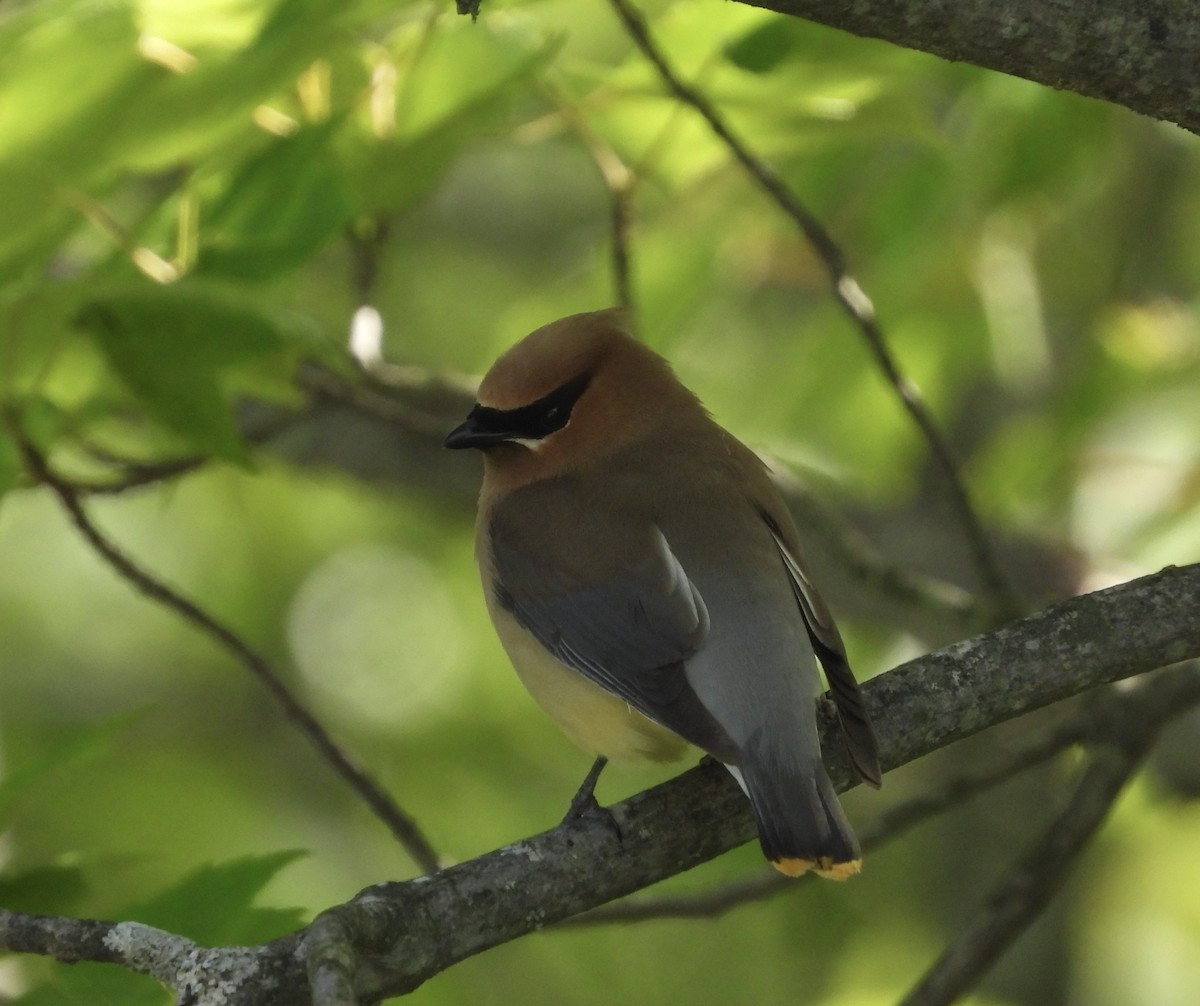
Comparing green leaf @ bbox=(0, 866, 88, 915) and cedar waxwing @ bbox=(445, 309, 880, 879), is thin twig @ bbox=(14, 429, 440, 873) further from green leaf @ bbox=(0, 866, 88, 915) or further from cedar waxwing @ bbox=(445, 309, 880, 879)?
green leaf @ bbox=(0, 866, 88, 915)

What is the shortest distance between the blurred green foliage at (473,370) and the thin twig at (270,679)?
20cm

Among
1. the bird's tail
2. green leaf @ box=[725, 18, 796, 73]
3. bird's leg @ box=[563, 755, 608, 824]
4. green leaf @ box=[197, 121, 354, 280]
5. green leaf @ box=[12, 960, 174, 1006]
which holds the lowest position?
the bird's tail

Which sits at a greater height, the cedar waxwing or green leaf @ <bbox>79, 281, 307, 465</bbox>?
green leaf @ <bbox>79, 281, 307, 465</bbox>

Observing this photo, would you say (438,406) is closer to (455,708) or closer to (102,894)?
(455,708)

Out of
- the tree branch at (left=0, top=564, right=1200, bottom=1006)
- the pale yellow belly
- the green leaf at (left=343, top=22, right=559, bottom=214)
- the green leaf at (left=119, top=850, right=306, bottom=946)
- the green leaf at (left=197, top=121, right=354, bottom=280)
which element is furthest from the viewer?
the pale yellow belly

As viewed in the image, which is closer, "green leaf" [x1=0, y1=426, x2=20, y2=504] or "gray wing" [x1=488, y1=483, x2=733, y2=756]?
"green leaf" [x1=0, y1=426, x2=20, y2=504]

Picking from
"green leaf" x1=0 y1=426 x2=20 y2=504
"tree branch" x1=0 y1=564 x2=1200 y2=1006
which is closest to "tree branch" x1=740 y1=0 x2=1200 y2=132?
"tree branch" x1=0 y1=564 x2=1200 y2=1006

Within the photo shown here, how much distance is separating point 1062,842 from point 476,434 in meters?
1.63

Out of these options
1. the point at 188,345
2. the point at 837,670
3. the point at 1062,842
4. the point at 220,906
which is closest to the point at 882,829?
the point at 1062,842

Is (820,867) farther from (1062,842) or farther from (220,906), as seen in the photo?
(220,906)

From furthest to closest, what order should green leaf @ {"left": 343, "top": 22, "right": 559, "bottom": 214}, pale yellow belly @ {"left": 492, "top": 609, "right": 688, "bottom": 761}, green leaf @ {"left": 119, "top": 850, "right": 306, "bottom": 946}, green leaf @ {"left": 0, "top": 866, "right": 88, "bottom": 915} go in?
pale yellow belly @ {"left": 492, "top": 609, "right": 688, "bottom": 761}, green leaf @ {"left": 343, "top": 22, "right": 559, "bottom": 214}, green leaf @ {"left": 0, "top": 866, "right": 88, "bottom": 915}, green leaf @ {"left": 119, "top": 850, "right": 306, "bottom": 946}

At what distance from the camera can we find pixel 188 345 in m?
3.35

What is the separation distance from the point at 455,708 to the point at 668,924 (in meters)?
1.25

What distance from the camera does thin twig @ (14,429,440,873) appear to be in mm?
3584
